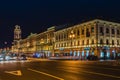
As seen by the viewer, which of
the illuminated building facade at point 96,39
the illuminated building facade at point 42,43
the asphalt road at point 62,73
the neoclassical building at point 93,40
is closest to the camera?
the asphalt road at point 62,73

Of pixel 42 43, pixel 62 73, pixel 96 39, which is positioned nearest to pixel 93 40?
pixel 96 39

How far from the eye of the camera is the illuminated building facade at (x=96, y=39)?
6669 centimetres

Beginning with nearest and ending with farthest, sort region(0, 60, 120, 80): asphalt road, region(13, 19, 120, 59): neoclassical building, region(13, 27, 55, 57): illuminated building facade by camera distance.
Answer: region(0, 60, 120, 80): asphalt road
region(13, 19, 120, 59): neoclassical building
region(13, 27, 55, 57): illuminated building facade

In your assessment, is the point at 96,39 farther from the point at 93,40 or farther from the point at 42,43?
the point at 42,43

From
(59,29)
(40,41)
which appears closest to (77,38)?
(59,29)

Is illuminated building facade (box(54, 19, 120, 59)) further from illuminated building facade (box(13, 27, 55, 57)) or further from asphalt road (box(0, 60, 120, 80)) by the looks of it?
asphalt road (box(0, 60, 120, 80))

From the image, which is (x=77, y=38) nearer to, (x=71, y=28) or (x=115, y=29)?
(x=71, y=28)

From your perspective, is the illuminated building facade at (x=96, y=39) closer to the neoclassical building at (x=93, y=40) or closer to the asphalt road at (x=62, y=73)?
the neoclassical building at (x=93, y=40)

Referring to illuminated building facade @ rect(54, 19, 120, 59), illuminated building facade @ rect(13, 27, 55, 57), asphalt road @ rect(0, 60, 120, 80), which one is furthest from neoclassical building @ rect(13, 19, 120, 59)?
asphalt road @ rect(0, 60, 120, 80)

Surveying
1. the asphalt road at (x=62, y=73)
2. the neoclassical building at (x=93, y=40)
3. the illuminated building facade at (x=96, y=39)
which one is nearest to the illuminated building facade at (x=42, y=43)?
the neoclassical building at (x=93, y=40)

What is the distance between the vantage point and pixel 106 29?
6919cm

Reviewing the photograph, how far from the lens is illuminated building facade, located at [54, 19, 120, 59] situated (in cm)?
6669

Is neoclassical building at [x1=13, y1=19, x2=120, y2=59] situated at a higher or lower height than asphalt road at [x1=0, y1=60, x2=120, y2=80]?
higher

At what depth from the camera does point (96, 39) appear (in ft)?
217
